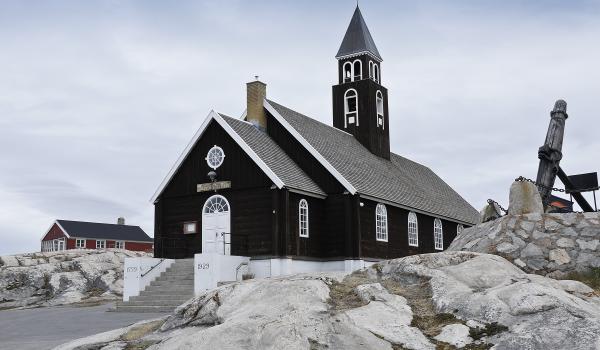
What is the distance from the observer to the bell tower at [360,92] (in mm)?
36125

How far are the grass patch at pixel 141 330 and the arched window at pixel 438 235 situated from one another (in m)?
25.8

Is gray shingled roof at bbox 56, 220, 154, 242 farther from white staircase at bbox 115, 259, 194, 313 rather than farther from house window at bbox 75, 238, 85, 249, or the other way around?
white staircase at bbox 115, 259, 194, 313

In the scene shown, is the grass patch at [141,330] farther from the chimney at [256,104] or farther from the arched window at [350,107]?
the arched window at [350,107]

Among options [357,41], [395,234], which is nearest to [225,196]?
[395,234]

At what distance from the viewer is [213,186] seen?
91.9ft

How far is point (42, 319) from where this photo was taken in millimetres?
21125

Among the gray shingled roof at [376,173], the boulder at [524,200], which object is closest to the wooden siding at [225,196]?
the gray shingled roof at [376,173]

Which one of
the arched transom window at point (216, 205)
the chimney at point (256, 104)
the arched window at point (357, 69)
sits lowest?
the arched transom window at point (216, 205)

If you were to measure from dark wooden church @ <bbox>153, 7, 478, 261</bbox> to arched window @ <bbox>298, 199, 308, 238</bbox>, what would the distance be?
0.04 metres

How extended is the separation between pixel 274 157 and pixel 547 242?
1607 centimetres

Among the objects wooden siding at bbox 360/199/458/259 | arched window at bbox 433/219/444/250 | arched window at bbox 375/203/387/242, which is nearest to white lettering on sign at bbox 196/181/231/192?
Answer: wooden siding at bbox 360/199/458/259

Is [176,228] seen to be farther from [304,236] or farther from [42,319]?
[42,319]

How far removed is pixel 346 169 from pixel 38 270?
50.1ft

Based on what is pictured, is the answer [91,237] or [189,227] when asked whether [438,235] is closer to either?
[189,227]
